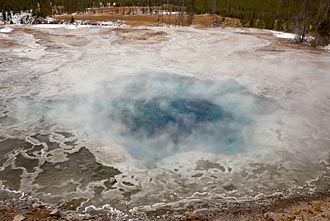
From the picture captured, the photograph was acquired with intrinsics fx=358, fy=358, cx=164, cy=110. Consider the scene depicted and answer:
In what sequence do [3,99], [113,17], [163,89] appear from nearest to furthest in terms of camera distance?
[3,99] < [163,89] < [113,17]

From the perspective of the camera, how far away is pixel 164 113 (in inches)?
568

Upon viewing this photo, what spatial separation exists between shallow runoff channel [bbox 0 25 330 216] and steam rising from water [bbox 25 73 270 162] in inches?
1.7

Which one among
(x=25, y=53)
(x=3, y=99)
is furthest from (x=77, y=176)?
(x=25, y=53)

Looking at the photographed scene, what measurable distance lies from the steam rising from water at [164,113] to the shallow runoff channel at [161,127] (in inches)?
1.7

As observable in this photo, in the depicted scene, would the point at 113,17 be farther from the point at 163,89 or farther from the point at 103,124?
the point at 103,124

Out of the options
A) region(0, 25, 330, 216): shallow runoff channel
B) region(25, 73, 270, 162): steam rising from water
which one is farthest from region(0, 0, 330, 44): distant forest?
Result: region(25, 73, 270, 162): steam rising from water

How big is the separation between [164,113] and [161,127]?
1.40 m

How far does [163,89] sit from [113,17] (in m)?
35.0

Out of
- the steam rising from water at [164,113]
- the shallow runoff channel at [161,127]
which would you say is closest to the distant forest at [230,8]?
the shallow runoff channel at [161,127]

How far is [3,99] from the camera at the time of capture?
15.8 meters

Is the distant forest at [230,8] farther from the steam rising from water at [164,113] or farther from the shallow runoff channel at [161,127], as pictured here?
the steam rising from water at [164,113]

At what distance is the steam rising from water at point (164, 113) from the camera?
1188 centimetres

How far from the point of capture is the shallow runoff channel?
9.53 m

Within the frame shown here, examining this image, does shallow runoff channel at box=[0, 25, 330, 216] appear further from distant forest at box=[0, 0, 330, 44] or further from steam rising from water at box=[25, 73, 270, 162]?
distant forest at box=[0, 0, 330, 44]
